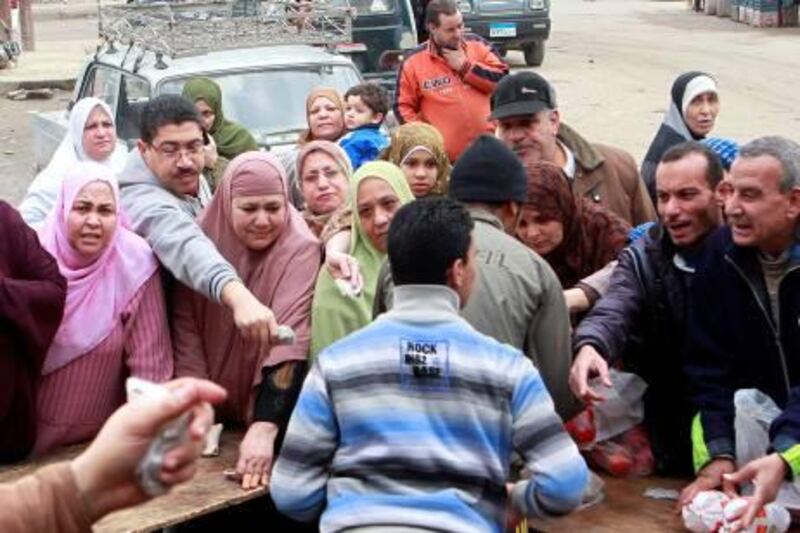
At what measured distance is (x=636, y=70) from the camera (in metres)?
24.2

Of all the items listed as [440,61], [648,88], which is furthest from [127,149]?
[648,88]

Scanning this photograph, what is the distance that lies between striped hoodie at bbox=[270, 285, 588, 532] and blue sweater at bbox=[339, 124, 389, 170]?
360cm

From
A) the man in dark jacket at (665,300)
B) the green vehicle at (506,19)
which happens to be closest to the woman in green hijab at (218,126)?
the man in dark jacket at (665,300)

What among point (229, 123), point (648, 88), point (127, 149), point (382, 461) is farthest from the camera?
point (648, 88)

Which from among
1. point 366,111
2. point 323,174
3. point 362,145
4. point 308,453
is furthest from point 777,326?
point 366,111

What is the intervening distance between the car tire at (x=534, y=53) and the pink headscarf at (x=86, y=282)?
20.5m

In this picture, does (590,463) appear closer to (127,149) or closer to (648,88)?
(127,149)

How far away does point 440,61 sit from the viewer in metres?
8.70

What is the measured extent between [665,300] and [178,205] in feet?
5.93

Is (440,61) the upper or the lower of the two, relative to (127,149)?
upper

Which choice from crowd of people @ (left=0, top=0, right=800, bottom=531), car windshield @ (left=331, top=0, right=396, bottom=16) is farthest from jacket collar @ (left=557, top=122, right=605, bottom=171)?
car windshield @ (left=331, top=0, right=396, bottom=16)

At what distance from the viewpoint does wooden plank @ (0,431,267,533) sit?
424cm

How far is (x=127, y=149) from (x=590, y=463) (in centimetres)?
523

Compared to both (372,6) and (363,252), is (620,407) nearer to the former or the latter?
(363,252)
